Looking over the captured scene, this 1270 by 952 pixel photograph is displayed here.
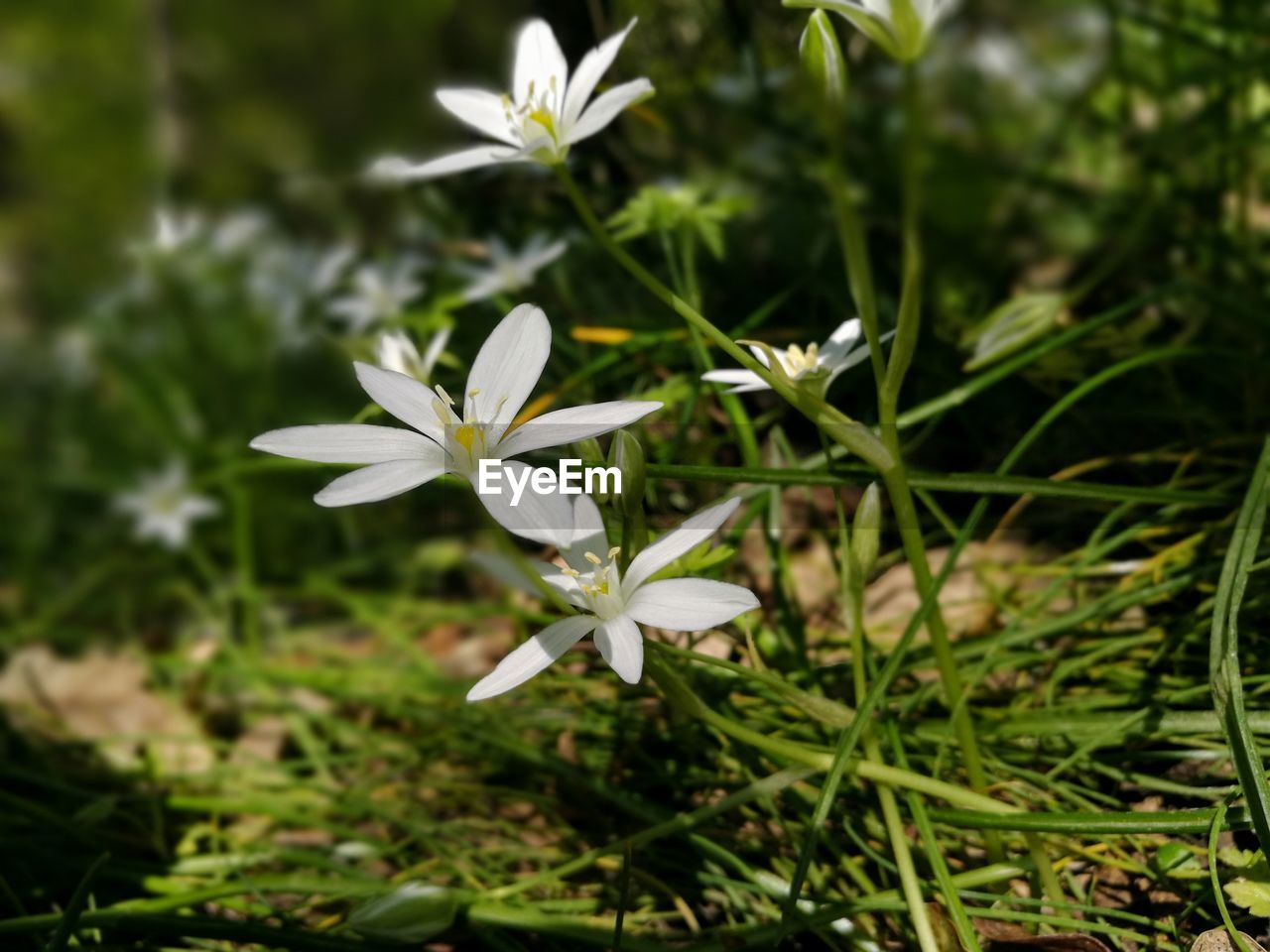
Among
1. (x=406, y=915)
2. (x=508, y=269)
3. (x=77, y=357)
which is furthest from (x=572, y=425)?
(x=77, y=357)

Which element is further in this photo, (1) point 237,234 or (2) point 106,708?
(1) point 237,234

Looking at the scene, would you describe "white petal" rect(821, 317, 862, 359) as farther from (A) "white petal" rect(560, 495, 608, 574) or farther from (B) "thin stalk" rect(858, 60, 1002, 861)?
(A) "white petal" rect(560, 495, 608, 574)

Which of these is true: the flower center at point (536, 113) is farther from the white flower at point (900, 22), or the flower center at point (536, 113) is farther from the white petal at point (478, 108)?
the white flower at point (900, 22)

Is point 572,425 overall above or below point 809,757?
above

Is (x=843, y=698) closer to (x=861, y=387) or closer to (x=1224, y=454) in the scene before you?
(x=861, y=387)

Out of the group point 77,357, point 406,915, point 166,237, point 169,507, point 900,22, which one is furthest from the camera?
point 77,357

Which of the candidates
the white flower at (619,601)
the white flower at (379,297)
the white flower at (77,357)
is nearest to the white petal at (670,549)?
the white flower at (619,601)

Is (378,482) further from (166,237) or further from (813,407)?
(166,237)
